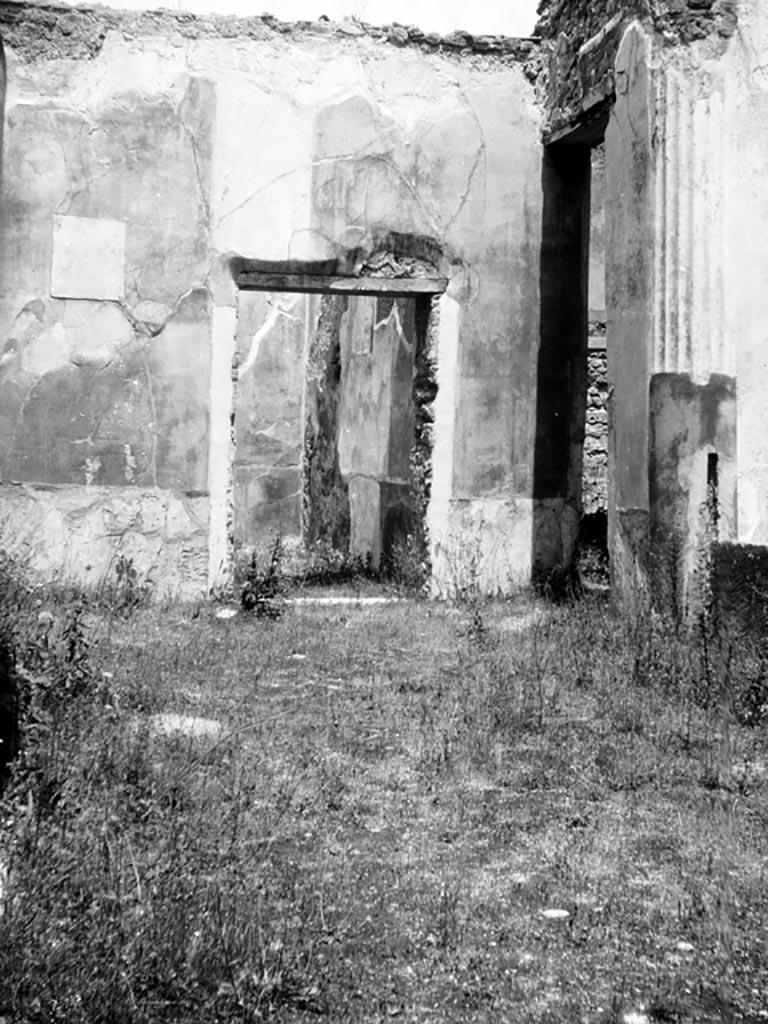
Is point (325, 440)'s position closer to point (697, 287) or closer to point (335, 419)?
point (335, 419)

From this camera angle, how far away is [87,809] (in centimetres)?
329

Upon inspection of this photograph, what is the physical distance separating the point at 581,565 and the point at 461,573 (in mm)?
949

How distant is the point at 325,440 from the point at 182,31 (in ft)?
21.3

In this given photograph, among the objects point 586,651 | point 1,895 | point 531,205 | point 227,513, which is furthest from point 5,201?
point 1,895

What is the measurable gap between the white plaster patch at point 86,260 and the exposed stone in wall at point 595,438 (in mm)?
4828

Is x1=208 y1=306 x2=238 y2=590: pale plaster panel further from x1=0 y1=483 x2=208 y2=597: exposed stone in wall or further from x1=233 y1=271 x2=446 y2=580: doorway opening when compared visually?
x1=233 y1=271 x2=446 y2=580: doorway opening

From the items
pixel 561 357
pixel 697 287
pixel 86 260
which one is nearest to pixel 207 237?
pixel 86 260

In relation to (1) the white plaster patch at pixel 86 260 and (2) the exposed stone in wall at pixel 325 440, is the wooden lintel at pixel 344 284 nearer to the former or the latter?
(1) the white plaster patch at pixel 86 260

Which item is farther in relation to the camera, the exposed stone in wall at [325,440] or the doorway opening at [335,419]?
the exposed stone in wall at [325,440]

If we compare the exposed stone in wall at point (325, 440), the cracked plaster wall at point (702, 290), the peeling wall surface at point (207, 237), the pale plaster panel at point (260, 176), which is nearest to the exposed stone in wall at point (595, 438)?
the peeling wall surface at point (207, 237)

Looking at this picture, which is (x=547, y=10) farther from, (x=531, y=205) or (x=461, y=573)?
(x=461, y=573)

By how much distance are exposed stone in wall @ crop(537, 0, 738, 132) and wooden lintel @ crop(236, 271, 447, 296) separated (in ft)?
4.88

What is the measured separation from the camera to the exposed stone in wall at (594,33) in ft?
22.2

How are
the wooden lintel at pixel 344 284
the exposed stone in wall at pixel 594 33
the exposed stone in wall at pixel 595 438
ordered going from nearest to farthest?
the exposed stone in wall at pixel 594 33, the wooden lintel at pixel 344 284, the exposed stone in wall at pixel 595 438
